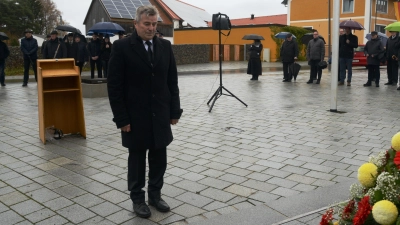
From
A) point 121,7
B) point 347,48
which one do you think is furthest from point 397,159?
point 121,7

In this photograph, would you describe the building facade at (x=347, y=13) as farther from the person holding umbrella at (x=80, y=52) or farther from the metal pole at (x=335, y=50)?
the metal pole at (x=335, y=50)

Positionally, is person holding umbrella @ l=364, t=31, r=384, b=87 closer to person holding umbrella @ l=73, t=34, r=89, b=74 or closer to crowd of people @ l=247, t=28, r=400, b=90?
crowd of people @ l=247, t=28, r=400, b=90

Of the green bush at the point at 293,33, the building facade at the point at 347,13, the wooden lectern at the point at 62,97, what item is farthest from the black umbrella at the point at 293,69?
the building facade at the point at 347,13

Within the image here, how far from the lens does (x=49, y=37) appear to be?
14734 millimetres

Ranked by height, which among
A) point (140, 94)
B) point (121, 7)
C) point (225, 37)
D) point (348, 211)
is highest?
point (121, 7)

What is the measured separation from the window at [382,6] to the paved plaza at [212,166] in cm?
3967

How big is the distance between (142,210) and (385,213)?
2.36 m

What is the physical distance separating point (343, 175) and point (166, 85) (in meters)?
2.38

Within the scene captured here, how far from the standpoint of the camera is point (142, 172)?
13.2 feet

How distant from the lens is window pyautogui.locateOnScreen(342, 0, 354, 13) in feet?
147

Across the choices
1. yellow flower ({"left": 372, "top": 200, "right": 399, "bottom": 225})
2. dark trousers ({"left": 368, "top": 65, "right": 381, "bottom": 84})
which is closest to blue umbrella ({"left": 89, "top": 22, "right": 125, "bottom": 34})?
dark trousers ({"left": 368, "top": 65, "right": 381, "bottom": 84})

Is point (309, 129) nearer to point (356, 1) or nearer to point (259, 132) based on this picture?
point (259, 132)

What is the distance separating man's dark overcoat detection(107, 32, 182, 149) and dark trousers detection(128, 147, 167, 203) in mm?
143

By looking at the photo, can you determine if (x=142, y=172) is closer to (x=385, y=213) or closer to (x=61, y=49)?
(x=385, y=213)
